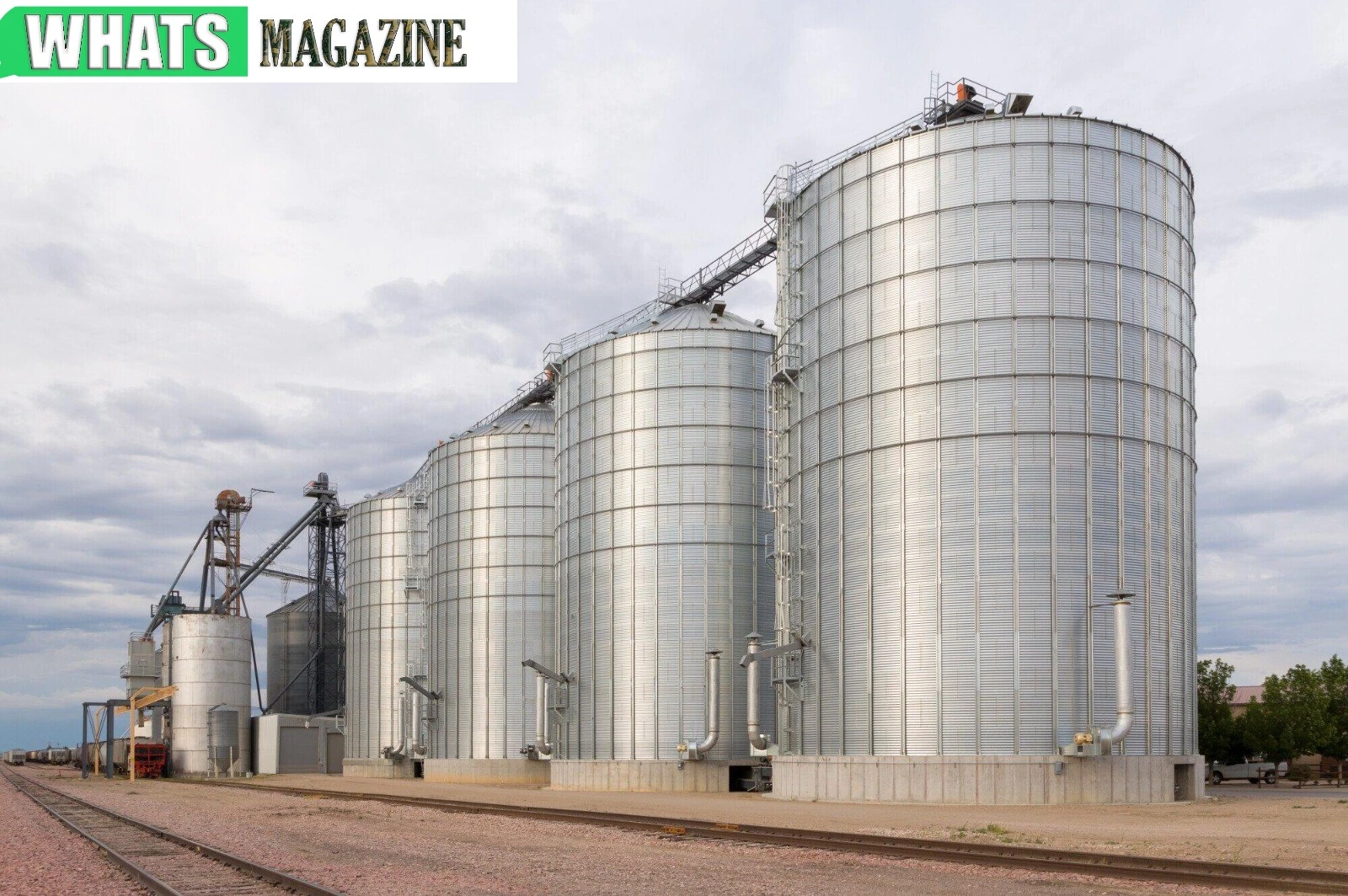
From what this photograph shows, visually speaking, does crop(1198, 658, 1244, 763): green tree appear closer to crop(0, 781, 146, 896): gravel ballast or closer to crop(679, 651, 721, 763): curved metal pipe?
crop(679, 651, 721, 763): curved metal pipe

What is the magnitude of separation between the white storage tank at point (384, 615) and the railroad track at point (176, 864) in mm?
46710

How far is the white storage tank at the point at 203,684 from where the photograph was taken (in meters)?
99.8

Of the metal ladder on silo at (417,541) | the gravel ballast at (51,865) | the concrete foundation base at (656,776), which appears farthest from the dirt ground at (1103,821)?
the metal ladder on silo at (417,541)

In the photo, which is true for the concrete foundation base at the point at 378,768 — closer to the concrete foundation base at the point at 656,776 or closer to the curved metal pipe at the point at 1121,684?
the concrete foundation base at the point at 656,776

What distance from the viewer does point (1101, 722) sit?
129ft

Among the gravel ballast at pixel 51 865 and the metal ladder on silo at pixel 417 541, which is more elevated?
the metal ladder on silo at pixel 417 541

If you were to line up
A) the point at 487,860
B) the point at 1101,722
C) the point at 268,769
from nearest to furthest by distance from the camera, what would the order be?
the point at 487,860, the point at 1101,722, the point at 268,769

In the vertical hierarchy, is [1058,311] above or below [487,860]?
above

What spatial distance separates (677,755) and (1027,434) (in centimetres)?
2258

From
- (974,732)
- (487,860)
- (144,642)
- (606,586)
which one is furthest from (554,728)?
(144,642)

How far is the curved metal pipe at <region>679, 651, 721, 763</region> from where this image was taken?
177ft

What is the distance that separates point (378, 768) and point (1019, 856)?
69691 millimetres

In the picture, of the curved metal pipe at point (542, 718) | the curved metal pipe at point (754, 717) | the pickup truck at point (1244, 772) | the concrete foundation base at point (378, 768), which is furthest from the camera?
the concrete foundation base at point (378, 768)

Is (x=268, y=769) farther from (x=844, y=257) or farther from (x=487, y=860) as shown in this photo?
(x=487, y=860)
